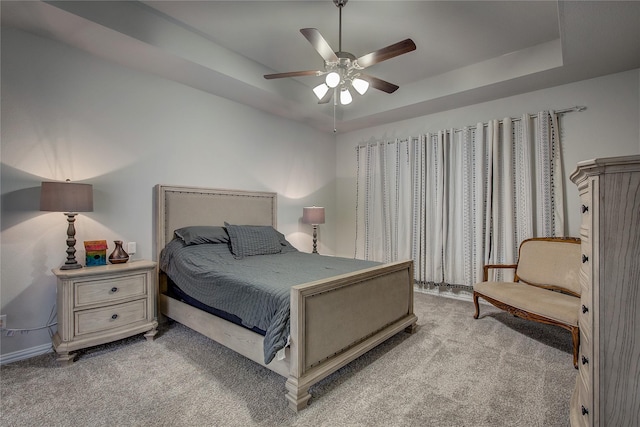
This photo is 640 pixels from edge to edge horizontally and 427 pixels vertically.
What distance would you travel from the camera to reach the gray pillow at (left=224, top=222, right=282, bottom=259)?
3.15 metres

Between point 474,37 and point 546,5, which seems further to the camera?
point 474,37

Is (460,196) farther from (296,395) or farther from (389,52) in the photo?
(296,395)

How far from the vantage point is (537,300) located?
2.53 meters

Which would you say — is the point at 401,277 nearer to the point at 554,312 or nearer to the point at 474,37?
the point at 554,312

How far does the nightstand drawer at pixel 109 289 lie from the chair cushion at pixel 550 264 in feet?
12.3

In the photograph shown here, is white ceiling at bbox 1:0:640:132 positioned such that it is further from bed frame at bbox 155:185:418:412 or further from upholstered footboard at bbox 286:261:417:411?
upholstered footboard at bbox 286:261:417:411

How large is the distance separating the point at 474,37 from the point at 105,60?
3.51m

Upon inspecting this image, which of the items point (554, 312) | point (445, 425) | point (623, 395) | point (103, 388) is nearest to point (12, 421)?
point (103, 388)

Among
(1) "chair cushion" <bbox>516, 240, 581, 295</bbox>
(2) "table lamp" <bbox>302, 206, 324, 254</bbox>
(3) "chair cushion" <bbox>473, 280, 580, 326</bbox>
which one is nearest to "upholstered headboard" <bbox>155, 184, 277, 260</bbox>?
(2) "table lamp" <bbox>302, 206, 324, 254</bbox>

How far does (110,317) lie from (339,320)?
1871 mm

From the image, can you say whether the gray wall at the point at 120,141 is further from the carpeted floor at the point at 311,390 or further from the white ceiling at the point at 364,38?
the carpeted floor at the point at 311,390

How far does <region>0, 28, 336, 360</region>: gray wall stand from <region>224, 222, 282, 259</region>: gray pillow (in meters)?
0.74

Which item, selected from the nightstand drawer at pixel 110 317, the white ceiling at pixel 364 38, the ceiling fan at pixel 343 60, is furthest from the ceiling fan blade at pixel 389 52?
the nightstand drawer at pixel 110 317

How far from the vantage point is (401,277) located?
9.07 feet
